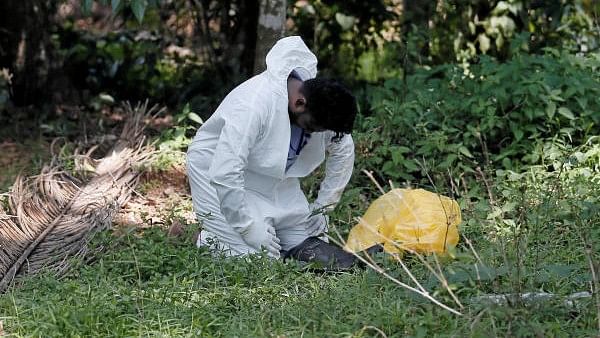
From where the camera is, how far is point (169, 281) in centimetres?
467

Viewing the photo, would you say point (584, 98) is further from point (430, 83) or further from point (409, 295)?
point (409, 295)

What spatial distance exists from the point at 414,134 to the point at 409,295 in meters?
2.79

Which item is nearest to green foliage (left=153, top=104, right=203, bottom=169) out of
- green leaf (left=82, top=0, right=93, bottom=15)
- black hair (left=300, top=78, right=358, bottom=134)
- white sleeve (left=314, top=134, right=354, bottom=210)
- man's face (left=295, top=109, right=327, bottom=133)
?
green leaf (left=82, top=0, right=93, bottom=15)

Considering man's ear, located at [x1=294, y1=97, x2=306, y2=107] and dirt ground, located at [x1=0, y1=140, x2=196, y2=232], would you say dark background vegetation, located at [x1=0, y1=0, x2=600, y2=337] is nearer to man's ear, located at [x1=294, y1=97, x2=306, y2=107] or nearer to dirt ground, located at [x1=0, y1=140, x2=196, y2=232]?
dirt ground, located at [x1=0, y1=140, x2=196, y2=232]

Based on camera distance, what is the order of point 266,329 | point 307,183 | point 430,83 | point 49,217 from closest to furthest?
point 266,329
point 49,217
point 307,183
point 430,83

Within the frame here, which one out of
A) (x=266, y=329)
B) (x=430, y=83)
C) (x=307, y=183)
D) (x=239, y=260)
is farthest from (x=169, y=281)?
(x=430, y=83)

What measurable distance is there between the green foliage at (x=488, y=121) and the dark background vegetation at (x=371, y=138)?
0.05 feet

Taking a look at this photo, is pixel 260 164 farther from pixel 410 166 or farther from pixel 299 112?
pixel 410 166

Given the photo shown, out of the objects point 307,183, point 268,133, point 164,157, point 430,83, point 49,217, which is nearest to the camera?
point 268,133

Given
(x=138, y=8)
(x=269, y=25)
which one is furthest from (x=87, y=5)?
(x=269, y=25)

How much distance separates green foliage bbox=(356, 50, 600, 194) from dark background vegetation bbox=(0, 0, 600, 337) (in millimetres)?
14

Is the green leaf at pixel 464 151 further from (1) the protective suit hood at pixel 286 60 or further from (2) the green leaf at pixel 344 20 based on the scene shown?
(2) the green leaf at pixel 344 20

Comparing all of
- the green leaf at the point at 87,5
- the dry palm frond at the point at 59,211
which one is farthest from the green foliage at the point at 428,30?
the green leaf at the point at 87,5

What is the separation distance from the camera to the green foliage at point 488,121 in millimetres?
6570
